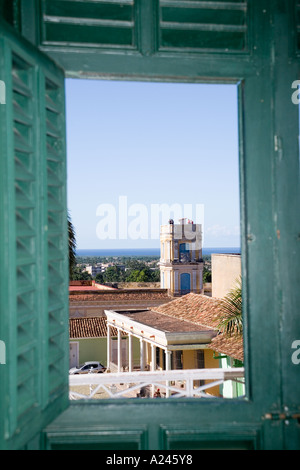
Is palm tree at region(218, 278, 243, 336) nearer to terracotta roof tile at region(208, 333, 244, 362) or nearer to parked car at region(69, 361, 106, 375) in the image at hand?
terracotta roof tile at region(208, 333, 244, 362)

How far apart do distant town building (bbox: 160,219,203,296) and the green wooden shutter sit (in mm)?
26823

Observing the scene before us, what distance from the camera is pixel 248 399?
1.88 meters

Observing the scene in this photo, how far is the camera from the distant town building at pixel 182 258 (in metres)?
29.0

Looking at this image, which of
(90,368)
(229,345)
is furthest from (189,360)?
(90,368)

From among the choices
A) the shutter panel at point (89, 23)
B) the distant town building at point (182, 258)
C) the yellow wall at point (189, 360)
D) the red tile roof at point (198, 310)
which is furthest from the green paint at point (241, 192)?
the distant town building at point (182, 258)

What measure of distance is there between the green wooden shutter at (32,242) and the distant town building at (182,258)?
26.8 meters

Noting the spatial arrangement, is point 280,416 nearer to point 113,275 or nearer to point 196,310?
point 196,310

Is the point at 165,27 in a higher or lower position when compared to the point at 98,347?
higher

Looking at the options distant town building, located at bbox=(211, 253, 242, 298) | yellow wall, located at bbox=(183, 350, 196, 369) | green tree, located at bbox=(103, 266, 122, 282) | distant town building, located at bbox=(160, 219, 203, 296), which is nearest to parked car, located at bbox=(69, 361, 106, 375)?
yellow wall, located at bbox=(183, 350, 196, 369)

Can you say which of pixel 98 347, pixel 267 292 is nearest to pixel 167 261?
pixel 98 347

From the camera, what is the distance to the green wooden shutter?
4.62 ft

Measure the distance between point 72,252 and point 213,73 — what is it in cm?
872

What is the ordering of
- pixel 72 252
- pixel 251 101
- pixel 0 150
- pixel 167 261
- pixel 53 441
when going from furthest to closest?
pixel 167 261, pixel 72 252, pixel 251 101, pixel 53 441, pixel 0 150

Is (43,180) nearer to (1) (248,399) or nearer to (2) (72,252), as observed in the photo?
(1) (248,399)
